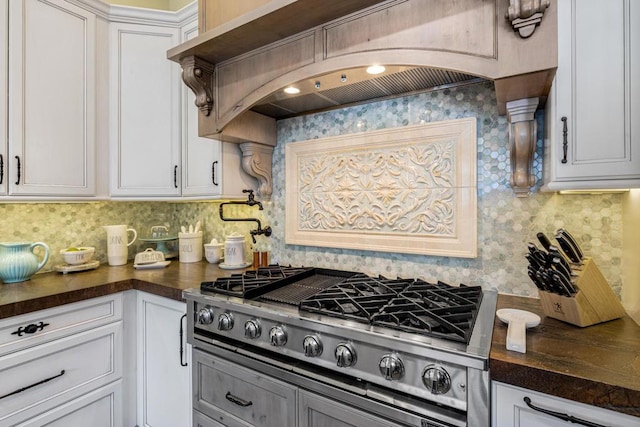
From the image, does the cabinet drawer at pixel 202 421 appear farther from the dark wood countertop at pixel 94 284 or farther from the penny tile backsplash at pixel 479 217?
the penny tile backsplash at pixel 479 217

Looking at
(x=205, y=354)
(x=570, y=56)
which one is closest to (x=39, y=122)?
(x=205, y=354)

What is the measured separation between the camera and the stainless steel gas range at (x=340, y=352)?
0.90 m

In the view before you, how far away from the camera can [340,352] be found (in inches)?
41.4

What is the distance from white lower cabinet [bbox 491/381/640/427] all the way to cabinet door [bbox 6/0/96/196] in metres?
2.25

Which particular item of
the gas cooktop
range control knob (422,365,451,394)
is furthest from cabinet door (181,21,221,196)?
range control knob (422,365,451,394)

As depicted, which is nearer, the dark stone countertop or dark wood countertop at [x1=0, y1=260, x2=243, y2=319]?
the dark stone countertop

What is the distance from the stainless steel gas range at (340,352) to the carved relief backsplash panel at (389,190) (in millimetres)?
241

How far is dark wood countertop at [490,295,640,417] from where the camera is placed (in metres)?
0.71

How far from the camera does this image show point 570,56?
0.99 metres

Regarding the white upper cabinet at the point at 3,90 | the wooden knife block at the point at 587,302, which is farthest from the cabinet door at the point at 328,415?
the white upper cabinet at the point at 3,90

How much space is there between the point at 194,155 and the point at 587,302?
2.05 meters

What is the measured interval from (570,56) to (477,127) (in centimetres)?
46

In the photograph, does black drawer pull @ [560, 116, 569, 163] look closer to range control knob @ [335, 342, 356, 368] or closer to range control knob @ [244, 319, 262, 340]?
range control knob @ [335, 342, 356, 368]

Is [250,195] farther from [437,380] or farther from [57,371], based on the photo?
[437,380]
